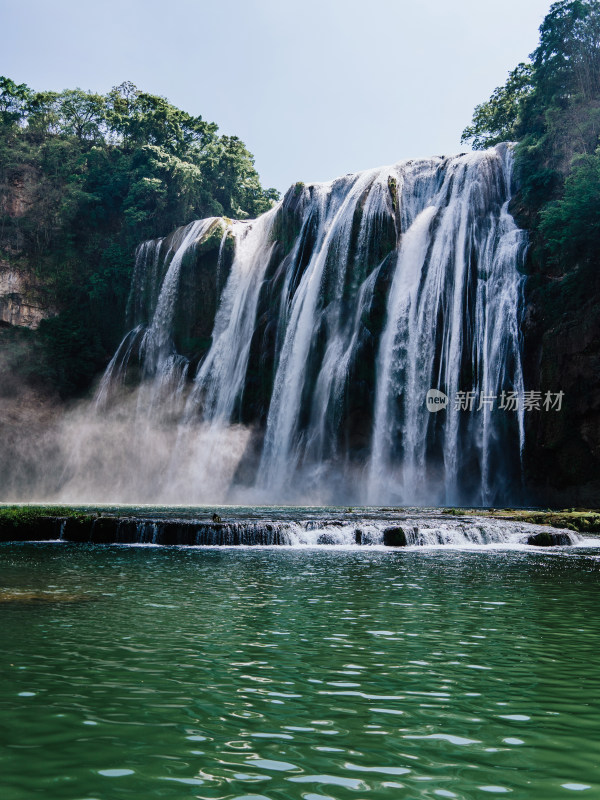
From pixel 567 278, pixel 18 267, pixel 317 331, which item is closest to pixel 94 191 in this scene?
pixel 18 267

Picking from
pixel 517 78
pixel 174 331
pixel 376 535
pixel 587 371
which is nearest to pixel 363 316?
pixel 587 371

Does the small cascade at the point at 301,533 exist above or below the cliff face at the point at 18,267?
below

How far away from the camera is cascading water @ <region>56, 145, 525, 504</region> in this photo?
3191cm

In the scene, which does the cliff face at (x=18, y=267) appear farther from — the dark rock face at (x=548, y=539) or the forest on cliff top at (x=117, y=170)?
the dark rock face at (x=548, y=539)

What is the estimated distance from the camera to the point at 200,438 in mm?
39875

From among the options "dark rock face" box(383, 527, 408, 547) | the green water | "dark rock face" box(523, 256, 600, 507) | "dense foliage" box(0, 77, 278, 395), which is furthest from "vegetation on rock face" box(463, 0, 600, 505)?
"dense foliage" box(0, 77, 278, 395)

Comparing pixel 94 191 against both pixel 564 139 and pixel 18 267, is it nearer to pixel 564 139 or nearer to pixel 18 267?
pixel 18 267

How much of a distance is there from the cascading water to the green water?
20810mm

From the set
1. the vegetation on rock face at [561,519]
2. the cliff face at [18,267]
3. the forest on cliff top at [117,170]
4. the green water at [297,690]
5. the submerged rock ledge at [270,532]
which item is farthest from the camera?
the cliff face at [18,267]

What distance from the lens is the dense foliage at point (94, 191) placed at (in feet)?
165

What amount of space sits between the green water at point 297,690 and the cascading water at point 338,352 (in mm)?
20810

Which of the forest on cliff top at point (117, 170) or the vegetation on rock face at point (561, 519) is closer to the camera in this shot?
the vegetation on rock face at point (561, 519)

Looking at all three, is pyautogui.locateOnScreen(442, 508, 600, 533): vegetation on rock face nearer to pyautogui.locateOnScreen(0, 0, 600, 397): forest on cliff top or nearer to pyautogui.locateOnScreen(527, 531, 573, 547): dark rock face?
pyautogui.locateOnScreen(527, 531, 573, 547): dark rock face

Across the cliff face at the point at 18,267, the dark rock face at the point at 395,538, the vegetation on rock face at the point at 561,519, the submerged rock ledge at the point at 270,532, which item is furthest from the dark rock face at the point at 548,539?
the cliff face at the point at 18,267
